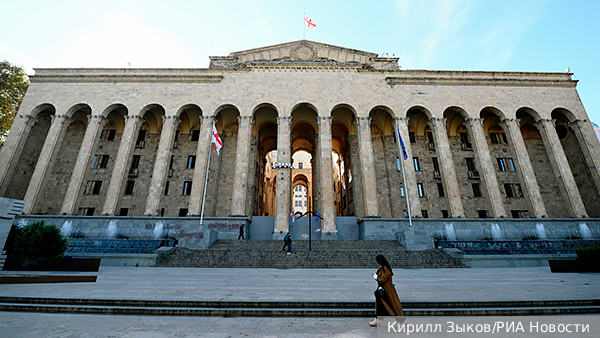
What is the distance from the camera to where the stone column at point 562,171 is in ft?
72.2

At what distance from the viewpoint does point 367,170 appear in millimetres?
23234

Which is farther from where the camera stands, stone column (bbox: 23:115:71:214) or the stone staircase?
stone column (bbox: 23:115:71:214)

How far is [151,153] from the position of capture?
2822 centimetres

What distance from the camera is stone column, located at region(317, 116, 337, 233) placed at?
2197 centimetres

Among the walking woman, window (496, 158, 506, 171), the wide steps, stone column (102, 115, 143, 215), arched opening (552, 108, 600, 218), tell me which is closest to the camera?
the walking woman

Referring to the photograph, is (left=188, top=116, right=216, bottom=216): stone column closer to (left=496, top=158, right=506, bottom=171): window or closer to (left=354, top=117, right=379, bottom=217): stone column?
(left=354, top=117, right=379, bottom=217): stone column

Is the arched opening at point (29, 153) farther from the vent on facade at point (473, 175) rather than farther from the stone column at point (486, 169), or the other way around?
the vent on facade at point (473, 175)

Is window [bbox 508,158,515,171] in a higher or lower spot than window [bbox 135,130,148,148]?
lower

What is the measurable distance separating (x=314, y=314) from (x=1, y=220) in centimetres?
1068

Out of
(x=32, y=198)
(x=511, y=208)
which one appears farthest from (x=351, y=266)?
(x=32, y=198)

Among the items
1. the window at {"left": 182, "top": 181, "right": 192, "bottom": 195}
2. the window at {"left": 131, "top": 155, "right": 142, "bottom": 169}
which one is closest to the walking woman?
the window at {"left": 182, "top": 181, "right": 192, "bottom": 195}

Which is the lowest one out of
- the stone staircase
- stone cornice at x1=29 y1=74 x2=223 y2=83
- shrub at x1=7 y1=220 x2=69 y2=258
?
the stone staircase

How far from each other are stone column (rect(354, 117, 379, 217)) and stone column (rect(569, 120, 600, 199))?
1958cm

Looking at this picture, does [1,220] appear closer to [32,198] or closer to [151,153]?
[32,198]
